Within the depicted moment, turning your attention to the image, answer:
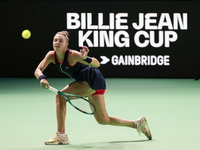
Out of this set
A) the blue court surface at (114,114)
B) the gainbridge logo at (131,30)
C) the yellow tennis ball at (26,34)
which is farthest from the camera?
the gainbridge logo at (131,30)

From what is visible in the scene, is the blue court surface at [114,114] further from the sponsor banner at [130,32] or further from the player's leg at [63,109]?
the sponsor banner at [130,32]

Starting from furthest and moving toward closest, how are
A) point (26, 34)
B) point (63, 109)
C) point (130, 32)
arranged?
1. point (130, 32)
2. point (26, 34)
3. point (63, 109)

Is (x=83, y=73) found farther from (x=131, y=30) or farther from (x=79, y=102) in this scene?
(x=131, y=30)

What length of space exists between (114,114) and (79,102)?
2.06m

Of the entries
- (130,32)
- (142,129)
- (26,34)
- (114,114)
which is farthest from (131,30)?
(142,129)

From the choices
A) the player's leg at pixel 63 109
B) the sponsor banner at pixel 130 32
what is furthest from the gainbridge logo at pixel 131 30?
the player's leg at pixel 63 109

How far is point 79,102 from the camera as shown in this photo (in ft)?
12.9

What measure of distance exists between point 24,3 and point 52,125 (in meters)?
6.84

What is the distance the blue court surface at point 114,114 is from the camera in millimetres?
4027

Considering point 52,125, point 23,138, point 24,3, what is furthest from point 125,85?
point 23,138

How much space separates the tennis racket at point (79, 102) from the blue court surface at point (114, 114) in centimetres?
38

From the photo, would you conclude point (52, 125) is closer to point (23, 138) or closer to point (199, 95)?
point (23, 138)

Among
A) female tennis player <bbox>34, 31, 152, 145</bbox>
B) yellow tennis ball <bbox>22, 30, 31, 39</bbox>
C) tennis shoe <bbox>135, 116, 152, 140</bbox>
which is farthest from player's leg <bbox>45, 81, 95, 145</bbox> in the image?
yellow tennis ball <bbox>22, 30, 31, 39</bbox>

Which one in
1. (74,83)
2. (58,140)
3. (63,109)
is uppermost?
(74,83)
